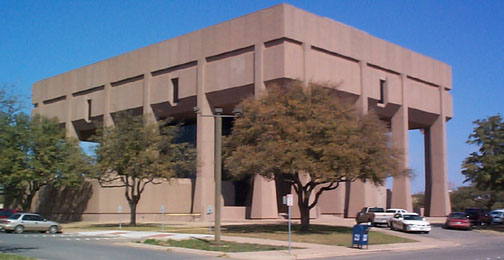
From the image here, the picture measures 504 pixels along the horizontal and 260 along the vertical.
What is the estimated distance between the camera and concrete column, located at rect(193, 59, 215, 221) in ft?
186

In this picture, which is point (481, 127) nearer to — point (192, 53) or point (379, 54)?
point (379, 54)

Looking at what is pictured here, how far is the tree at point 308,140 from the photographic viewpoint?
107 ft

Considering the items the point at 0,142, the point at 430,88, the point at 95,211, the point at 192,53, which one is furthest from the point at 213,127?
the point at 0,142

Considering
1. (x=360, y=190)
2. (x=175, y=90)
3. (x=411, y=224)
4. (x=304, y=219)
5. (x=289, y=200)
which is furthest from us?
(x=175, y=90)

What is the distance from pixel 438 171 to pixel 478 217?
1497 centimetres

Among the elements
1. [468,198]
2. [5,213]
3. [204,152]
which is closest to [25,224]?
[5,213]

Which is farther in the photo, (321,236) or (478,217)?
(478,217)

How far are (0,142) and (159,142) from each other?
20.8 meters

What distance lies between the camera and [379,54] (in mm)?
61594

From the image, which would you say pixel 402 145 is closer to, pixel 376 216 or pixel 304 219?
pixel 376 216

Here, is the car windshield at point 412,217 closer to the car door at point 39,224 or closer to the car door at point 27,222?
the car door at point 39,224

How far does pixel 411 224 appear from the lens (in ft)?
131

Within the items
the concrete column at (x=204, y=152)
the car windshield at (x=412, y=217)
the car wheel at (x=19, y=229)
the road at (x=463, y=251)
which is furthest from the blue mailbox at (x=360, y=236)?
the concrete column at (x=204, y=152)

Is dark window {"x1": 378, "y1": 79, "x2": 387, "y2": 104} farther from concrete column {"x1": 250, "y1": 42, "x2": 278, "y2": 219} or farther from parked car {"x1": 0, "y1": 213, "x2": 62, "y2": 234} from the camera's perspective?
parked car {"x1": 0, "y1": 213, "x2": 62, "y2": 234}
